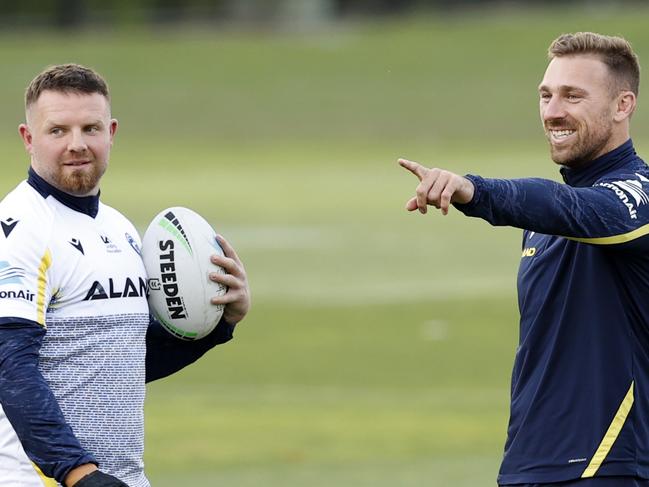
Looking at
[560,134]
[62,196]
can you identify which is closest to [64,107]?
[62,196]

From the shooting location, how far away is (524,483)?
17.6 ft

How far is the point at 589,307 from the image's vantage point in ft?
17.3

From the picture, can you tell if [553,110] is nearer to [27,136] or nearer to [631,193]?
[631,193]

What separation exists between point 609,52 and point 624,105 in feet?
0.65

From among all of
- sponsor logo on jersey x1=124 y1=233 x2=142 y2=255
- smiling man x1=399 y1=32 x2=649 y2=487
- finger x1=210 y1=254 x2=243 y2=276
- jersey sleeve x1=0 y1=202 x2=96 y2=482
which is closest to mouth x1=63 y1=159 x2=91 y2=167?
jersey sleeve x1=0 y1=202 x2=96 y2=482

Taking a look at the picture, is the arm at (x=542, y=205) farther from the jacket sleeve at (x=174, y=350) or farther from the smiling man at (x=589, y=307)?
the jacket sleeve at (x=174, y=350)

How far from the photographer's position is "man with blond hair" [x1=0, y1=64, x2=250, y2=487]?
4922mm

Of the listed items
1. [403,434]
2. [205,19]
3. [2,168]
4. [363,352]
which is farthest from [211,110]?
[403,434]

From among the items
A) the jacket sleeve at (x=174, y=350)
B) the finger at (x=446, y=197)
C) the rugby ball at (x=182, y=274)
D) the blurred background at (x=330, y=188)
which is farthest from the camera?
the blurred background at (x=330, y=188)

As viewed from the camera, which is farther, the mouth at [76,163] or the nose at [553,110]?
the nose at [553,110]

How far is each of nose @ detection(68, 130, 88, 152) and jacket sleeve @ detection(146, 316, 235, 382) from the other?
911 millimetres

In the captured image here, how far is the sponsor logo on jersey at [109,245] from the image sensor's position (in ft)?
17.3

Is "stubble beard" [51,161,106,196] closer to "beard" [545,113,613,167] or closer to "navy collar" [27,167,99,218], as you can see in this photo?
"navy collar" [27,167,99,218]

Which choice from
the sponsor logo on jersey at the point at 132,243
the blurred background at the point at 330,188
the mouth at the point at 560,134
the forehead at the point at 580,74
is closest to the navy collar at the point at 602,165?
the mouth at the point at 560,134
